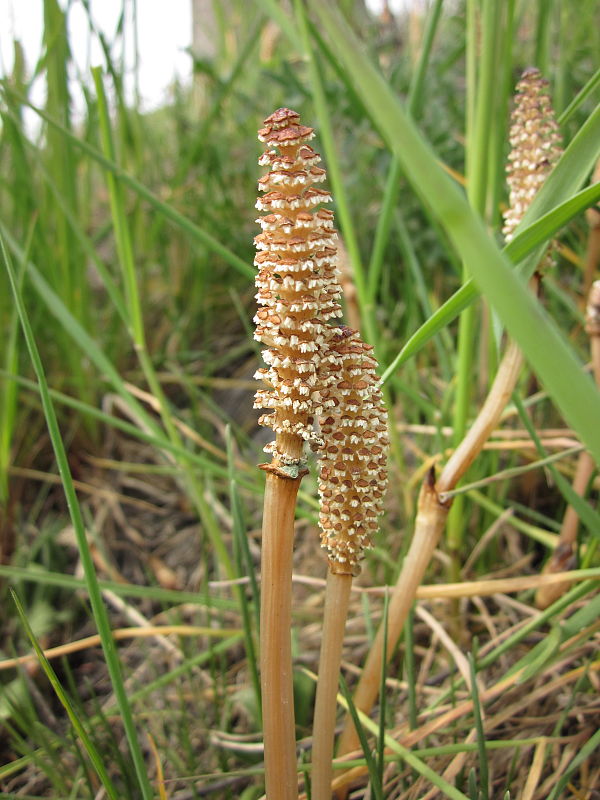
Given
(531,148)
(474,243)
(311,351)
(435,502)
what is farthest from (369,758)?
(531,148)

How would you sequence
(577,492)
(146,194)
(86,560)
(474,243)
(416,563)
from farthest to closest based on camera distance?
1. (577,492)
2. (146,194)
3. (416,563)
4. (86,560)
5. (474,243)

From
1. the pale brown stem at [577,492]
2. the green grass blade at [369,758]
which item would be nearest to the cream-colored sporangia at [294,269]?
the green grass blade at [369,758]

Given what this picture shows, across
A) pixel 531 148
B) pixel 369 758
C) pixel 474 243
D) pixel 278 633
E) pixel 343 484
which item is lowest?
pixel 369 758

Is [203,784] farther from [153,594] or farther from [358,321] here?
[358,321]

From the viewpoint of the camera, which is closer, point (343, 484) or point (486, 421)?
point (343, 484)

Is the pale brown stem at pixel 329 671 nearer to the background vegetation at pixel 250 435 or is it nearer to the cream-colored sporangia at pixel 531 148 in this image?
the background vegetation at pixel 250 435

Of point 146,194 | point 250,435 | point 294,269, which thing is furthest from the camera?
point 250,435

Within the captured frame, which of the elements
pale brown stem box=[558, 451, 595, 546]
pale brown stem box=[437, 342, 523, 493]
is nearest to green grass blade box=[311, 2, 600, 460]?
pale brown stem box=[437, 342, 523, 493]

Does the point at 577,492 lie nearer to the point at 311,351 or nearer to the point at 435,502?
the point at 435,502
